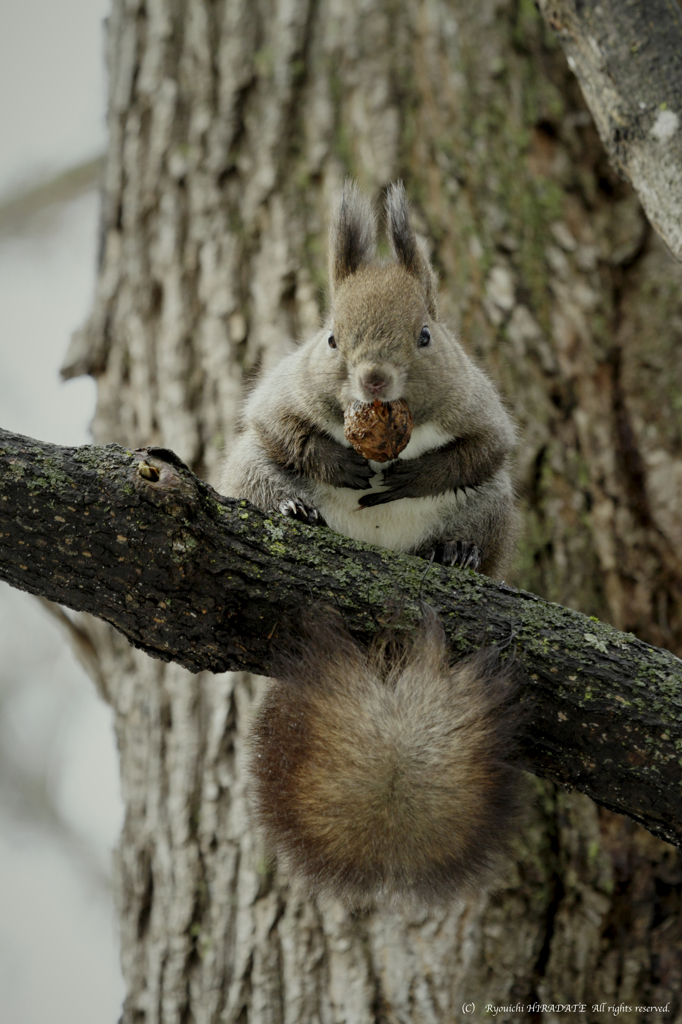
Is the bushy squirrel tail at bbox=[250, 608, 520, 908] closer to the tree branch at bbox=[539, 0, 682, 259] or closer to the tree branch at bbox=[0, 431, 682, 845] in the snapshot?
the tree branch at bbox=[0, 431, 682, 845]

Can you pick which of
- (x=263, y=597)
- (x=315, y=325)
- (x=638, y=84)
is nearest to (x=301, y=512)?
(x=263, y=597)

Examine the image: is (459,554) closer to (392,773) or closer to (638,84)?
(392,773)

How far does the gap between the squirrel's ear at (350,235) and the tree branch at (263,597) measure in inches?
36.0

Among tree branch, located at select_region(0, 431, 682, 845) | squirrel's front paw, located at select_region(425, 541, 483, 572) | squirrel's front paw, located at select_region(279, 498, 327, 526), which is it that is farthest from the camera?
squirrel's front paw, located at select_region(425, 541, 483, 572)

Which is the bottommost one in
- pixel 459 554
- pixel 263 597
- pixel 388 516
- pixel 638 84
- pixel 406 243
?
pixel 263 597

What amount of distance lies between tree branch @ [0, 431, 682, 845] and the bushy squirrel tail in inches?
2.7

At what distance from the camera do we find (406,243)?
2.39m

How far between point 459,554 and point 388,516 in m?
0.21

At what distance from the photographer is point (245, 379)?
2.94 meters

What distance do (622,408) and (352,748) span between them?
69.4 inches

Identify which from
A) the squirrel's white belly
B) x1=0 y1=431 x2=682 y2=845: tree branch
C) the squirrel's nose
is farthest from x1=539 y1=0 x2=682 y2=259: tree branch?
x1=0 y1=431 x2=682 y2=845: tree branch

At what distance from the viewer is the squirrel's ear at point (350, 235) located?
234cm

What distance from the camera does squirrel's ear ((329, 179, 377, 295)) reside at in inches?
92.1

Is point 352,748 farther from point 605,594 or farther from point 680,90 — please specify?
point 680,90
